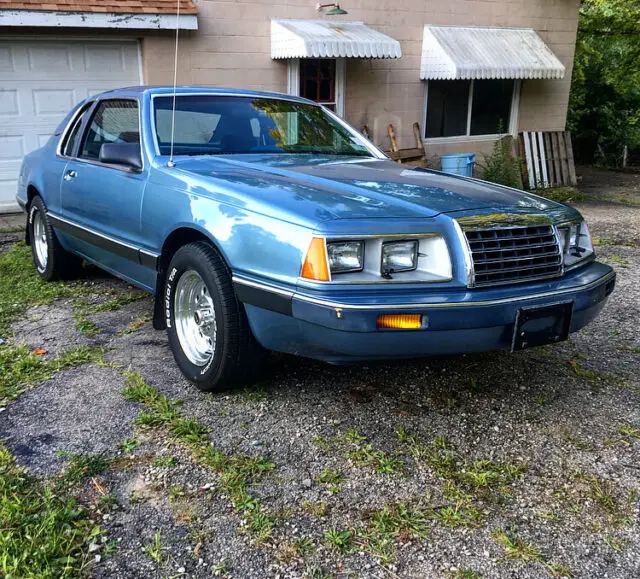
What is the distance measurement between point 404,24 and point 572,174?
4452mm

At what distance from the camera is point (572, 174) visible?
12750 mm

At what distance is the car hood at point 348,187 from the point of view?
9.98 feet

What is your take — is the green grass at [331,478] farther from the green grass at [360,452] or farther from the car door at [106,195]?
the car door at [106,195]

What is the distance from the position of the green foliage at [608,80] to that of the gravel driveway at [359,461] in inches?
519

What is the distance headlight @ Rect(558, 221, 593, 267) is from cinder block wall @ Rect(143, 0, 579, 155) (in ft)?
22.5

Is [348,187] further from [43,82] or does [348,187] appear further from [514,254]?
[43,82]

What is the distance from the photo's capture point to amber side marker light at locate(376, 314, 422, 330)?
110 inches

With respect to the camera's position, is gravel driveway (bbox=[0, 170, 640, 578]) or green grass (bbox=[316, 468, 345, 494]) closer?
gravel driveway (bbox=[0, 170, 640, 578])

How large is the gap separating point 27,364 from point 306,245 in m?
2.11

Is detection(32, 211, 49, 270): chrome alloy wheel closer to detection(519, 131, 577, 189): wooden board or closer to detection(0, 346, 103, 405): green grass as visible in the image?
detection(0, 346, 103, 405): green grass

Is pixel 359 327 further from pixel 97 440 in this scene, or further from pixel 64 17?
pixel 64 17

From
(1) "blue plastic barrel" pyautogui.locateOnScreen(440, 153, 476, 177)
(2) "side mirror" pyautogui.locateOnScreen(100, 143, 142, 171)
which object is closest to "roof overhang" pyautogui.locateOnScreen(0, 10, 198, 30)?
(1) "blue plastic barrel" pyautogui.locateOnScreen(440, 153, 476, 177)

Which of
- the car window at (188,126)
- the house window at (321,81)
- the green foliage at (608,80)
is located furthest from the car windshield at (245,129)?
the green foliage at (608,80)

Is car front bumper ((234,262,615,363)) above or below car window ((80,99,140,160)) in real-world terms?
below
